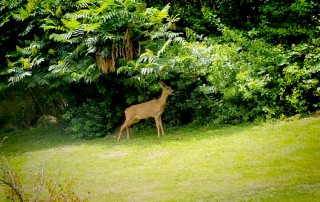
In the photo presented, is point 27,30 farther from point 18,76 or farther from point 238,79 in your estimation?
point 238,79

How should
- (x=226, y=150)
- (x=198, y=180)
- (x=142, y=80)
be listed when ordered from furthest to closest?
(x=142, y=80), (x=226, y=150), (x=198, y=180)

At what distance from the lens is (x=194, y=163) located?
27.4ft

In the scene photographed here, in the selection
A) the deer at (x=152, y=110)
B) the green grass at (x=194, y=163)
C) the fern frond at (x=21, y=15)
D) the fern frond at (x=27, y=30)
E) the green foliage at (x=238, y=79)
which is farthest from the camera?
the fern frond at (x=27, y=30)

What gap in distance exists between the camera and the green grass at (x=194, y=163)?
6629mm

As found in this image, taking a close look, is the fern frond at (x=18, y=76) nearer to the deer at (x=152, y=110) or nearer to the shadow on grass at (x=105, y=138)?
the shadow on grass at (x=105, y=138)

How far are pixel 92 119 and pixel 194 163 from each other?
15.6ft

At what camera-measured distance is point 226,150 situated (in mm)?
8922

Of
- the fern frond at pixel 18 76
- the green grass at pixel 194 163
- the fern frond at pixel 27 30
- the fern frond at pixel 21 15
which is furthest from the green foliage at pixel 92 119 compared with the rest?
the fern frond at pixel 21 15

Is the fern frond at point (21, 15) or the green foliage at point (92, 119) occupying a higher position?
the fern frond at point (21, 15)

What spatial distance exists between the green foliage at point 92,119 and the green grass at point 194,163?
41cm

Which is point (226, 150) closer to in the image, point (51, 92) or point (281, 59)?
point (281, 59)

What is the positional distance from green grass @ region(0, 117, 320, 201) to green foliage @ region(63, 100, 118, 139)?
0.41 metres

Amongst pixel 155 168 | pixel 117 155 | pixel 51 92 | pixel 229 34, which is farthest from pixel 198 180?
pixel 51 92

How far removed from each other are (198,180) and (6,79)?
8.32 m
